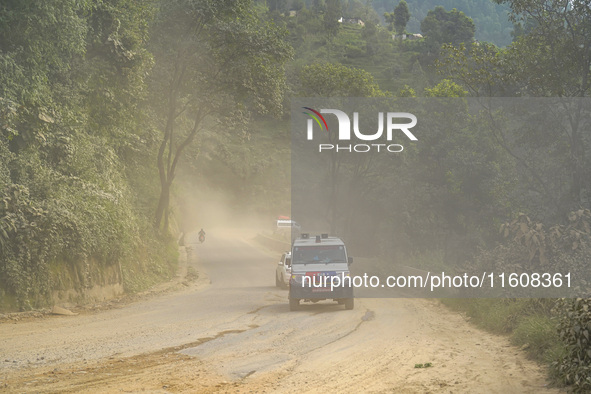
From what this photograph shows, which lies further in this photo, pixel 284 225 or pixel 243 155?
pixel 243 155

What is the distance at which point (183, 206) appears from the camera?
81.9 m

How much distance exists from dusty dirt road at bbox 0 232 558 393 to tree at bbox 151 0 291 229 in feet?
52.1

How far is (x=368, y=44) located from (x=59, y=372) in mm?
137545

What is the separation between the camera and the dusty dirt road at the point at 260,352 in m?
9.90

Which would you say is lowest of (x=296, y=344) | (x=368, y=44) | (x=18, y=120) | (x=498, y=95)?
(x=296, y=344)

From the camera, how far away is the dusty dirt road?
32.5ft

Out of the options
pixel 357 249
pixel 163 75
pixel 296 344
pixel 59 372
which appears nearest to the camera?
pixel 59 372

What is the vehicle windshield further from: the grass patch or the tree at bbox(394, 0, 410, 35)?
the tree at bbox(394, 0, 410, 35)

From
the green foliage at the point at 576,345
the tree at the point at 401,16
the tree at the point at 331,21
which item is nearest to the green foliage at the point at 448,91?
the green foliage at the point at 576,345

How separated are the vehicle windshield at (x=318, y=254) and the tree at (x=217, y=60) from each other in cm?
1393

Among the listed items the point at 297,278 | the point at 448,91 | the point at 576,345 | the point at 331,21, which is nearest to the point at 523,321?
the point at 576,345

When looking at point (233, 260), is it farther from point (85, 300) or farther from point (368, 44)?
point (368, 44)

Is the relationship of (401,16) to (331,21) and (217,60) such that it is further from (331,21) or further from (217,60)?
(217,60)

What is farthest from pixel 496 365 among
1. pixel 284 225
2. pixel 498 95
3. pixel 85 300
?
pixel 284 225
